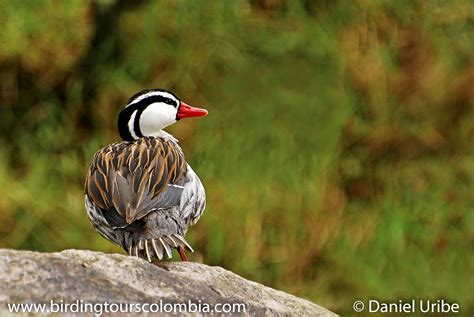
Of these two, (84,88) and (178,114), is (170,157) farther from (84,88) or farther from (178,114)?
(84,88)

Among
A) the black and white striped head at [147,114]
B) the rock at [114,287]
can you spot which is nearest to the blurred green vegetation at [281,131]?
the black and white striped head at [147,114]

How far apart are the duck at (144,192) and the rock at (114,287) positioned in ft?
1.48

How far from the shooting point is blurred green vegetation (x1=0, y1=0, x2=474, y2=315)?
8.55m

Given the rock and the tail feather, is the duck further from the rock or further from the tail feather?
the rock

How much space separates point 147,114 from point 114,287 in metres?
A: 1.80

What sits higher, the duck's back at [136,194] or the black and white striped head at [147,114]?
the black and white striped head at [147,114]

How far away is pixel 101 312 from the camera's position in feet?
15.6

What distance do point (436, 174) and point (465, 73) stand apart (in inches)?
34.0

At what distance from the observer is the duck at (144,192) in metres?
5.83

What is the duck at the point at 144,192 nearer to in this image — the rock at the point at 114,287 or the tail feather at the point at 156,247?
the tail feather at the point at 156,247

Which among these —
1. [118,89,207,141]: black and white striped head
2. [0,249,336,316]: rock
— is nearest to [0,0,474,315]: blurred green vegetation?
[118,89,207,141]: black and white striped head

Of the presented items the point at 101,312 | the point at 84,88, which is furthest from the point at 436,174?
the point at 101,312

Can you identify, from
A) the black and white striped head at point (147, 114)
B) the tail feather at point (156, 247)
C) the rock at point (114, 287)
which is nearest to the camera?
the rock at point (114, 287)

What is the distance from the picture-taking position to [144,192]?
592cm
